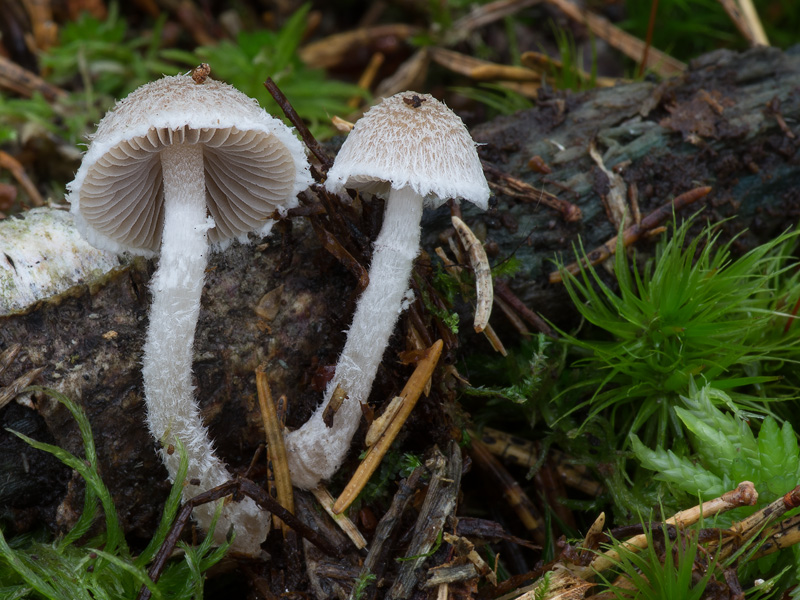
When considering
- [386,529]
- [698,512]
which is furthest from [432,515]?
[698,512]

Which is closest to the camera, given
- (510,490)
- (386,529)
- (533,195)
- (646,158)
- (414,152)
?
(414,152)

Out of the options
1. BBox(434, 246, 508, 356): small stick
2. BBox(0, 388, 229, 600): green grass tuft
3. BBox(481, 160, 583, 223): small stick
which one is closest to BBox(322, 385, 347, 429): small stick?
BBox(0, 388, 229, 600): green grass tuft

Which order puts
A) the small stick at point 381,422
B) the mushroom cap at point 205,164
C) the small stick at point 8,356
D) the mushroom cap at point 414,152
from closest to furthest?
the mushroom cap at point 205,164 → the mushroom cap at point 414,152 → the small stick at point 8,356 → the small stick at point 381,422

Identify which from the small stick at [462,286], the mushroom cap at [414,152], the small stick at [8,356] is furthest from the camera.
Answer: the small stick at [462,286]

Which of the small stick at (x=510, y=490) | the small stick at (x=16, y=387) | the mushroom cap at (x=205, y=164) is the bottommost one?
the small stick at (x=510, y=490)

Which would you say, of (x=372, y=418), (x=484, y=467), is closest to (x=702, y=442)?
(x=484, y=467)

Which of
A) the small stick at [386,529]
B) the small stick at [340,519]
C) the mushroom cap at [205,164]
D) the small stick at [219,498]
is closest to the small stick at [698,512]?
the small stick at [386,529]

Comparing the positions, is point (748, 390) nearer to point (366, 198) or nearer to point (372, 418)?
point (372, 418)

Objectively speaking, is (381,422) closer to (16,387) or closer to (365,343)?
(365,343)

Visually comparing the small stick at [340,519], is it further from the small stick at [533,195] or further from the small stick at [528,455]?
the small stick at [533,195]
